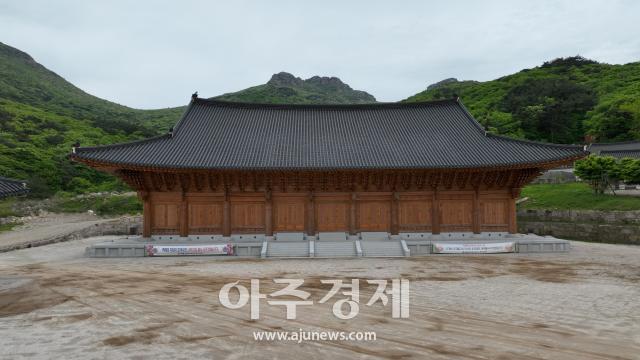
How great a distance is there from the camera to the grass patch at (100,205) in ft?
132

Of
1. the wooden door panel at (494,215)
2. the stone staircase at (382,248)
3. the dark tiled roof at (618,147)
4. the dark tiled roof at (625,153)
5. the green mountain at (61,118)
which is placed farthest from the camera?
the green mountain at (61,118)

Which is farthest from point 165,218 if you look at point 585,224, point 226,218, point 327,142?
point 585,224

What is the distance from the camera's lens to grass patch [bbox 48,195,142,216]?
40125 mm

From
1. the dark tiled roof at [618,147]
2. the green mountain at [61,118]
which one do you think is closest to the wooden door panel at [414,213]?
the dark tiled roof at [618,147]

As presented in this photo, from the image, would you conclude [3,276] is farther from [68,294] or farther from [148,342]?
[148,342]

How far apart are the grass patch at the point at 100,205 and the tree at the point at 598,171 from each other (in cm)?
4131

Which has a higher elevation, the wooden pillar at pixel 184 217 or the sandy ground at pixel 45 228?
the wooden pillar at pixel 184 217

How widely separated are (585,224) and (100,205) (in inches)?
1738

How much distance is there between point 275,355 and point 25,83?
118188 millimetres

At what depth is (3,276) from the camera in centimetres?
1555

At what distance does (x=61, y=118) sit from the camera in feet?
236

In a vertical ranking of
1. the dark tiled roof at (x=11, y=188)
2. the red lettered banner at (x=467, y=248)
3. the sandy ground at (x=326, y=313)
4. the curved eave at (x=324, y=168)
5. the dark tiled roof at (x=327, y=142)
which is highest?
the dark tiled roof at (x=327, y=142)

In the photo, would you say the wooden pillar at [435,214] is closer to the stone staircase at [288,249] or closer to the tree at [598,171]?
the stone staircase at [288,249]

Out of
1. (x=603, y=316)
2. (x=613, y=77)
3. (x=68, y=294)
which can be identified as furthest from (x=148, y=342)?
(x=613, y=77)
